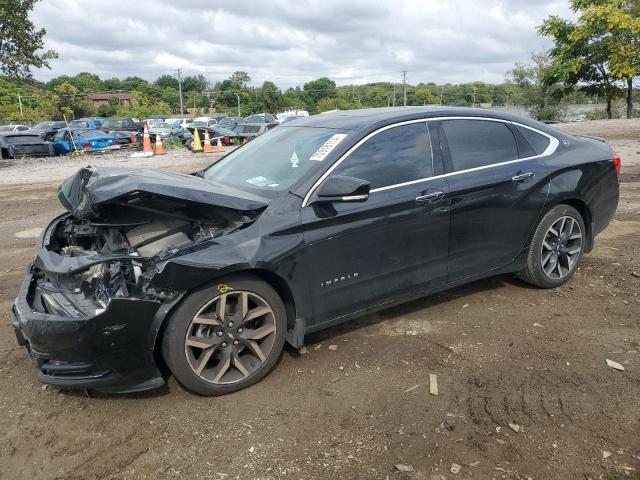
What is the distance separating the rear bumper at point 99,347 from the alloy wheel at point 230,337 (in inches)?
10.0

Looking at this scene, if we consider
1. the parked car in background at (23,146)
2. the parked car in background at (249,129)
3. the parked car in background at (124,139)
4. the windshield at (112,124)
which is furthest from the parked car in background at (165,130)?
the parked car in background at (23,146)

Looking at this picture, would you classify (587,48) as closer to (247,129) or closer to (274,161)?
(247,129)

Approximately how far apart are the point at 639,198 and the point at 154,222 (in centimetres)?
808

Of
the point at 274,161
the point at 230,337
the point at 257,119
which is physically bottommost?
the point at 230,337

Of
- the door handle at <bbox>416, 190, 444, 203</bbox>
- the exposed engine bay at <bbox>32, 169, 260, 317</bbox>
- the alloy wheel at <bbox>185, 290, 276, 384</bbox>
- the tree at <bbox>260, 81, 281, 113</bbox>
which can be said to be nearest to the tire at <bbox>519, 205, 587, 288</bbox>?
the door handle at <bbox>416, 190, 444, 203</bbox>

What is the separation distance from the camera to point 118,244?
11.3ft

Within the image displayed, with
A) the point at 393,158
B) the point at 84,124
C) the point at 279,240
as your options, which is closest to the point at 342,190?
the point at 279,240

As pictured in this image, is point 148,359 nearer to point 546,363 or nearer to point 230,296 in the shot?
point 230,296

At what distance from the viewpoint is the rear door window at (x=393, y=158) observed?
368 centimetres

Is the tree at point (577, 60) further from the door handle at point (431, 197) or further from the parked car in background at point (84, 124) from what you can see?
the door handle at point (431, 197)

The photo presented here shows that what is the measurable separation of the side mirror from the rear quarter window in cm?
192

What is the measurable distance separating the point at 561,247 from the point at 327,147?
2.46 m

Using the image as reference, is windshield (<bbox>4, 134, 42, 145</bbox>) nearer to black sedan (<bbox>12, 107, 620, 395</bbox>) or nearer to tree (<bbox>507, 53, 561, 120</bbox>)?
black sedan (<bbox>12, 107, 620, 395</bbox>)

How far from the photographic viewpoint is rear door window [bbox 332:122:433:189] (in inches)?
145
